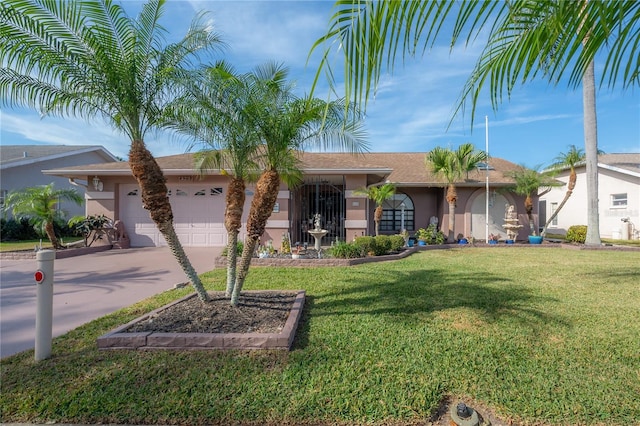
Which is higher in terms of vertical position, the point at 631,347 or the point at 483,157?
the point at 483,157

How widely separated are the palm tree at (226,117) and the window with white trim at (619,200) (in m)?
22.0

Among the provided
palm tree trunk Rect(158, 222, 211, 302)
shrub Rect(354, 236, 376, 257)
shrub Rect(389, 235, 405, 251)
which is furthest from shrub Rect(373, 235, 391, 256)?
palm tree trunk Rect(158, 222, 211, 302)

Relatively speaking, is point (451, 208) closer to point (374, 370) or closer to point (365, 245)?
point (365, 245)

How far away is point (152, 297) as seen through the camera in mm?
6309

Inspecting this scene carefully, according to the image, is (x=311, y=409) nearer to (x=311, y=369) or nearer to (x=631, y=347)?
(x=311, y=369)

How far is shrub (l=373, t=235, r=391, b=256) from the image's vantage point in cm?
1088

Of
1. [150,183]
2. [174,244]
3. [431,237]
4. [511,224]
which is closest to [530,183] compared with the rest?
[511,224]

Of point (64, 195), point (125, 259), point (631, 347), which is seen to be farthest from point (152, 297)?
point (64, 195)

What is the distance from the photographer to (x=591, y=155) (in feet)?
46.6

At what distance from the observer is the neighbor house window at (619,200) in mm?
17406

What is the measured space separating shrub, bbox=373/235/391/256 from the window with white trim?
15856 mm

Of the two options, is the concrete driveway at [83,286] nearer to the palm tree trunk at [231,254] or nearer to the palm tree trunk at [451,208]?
the palm tree trunk at [231,254]

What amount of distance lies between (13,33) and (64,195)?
10.5m

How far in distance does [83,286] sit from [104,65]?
5601mm
